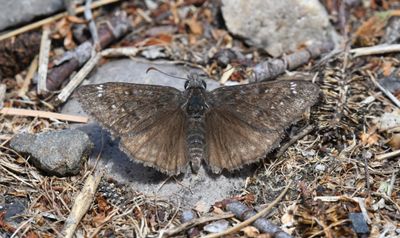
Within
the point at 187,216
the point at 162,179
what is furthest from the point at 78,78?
the point at 187,216

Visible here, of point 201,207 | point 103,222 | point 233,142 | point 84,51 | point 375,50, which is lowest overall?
point 201,207

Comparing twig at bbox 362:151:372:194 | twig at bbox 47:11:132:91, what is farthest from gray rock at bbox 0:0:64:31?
twig at bbox 362:151:372:194

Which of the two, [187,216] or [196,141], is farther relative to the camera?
[196,141]

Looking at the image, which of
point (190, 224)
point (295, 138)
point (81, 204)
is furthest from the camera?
point (295, 138)

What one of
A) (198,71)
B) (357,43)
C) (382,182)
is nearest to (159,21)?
(198,71)

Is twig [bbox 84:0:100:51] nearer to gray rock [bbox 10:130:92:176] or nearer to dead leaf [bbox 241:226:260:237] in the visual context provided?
gray rock [bbox 10:130:92:176]

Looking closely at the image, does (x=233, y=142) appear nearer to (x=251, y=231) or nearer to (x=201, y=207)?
(x=201, y=207)

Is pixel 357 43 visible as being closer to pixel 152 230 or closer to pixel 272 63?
pixel 272 63
